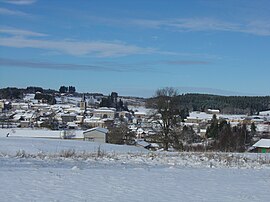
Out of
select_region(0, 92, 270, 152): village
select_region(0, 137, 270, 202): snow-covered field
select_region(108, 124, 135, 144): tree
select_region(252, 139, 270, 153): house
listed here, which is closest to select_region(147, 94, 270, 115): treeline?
select_region(0, 92, 270, 152): village

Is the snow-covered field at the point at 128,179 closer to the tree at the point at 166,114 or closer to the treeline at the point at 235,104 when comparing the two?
the tree at the point at 166,114

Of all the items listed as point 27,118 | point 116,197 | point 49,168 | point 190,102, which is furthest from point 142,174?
point 190,102

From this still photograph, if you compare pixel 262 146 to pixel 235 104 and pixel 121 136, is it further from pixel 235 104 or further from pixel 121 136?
pixel 235 104

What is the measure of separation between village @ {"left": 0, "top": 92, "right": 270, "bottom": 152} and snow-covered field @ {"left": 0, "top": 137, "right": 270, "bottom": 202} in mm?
26105

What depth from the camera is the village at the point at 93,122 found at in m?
57.5

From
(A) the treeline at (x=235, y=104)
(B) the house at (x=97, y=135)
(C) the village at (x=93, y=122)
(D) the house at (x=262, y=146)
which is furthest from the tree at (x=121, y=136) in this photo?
(A) the treeline at (x=235, y=104)

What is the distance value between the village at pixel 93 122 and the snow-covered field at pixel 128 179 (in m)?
26.1

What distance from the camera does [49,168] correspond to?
37.3 ft

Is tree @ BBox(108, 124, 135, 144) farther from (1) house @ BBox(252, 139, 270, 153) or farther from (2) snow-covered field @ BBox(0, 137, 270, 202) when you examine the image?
(2) snow-covered field @ BBox(0, 137, 270, 202)

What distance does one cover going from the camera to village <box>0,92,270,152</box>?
5754 centimetres

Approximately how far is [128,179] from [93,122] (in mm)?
119552

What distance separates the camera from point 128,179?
33.3ft

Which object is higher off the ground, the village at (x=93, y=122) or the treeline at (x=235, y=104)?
the treeline at (x=235, y=104)

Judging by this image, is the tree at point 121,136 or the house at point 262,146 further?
the tree at point 121,136
